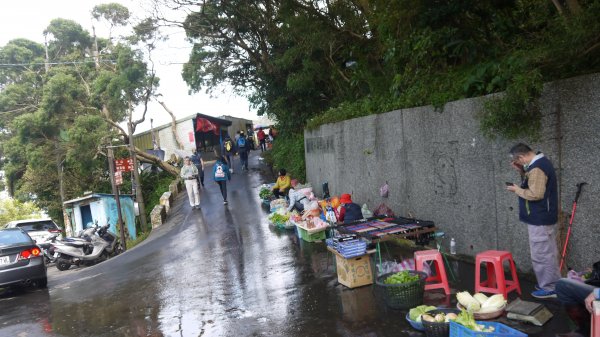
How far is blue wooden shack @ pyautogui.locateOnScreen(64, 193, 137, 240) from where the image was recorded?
2680cm

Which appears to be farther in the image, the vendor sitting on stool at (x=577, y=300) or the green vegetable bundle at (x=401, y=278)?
the green vegetable bundle at (x=401, y=278)

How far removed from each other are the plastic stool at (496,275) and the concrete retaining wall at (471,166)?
616 millimetres

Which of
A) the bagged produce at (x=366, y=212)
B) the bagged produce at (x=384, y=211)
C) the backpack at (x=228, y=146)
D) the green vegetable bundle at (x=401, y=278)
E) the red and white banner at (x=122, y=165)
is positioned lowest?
the green vegetable bundle at (x=401, y=278)

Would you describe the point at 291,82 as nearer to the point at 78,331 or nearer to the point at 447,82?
the point at 447,82

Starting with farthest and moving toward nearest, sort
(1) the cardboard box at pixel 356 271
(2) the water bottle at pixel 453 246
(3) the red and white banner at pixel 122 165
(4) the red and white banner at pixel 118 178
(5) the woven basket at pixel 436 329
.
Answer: (3) the red and white banner at pixel 122 165 → (4) the red and white banner at pixel 118 178 → (2) the water bottle at pixel 453 246 → (1) the cardboard box at pixel 356 271 → (5) the woven basket at pixel 436 329

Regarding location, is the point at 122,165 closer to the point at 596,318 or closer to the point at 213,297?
the point at 213,297

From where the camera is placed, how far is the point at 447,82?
26.5 feet

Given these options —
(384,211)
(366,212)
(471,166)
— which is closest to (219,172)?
(366,212)

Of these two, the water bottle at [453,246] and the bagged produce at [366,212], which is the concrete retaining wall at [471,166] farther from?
the bagged produce at [366,212]

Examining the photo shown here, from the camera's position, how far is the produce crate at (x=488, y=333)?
13.8 ft

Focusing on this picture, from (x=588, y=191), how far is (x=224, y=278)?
6007 millimetres

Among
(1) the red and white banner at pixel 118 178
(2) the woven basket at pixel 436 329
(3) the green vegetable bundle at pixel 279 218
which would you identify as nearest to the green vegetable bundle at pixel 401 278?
(2) the woven basket at pixel 436 329

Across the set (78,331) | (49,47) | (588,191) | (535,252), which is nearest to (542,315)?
(535,252)

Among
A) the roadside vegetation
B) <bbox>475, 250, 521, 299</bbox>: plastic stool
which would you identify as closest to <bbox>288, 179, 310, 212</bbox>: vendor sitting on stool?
the roadside vegetation
